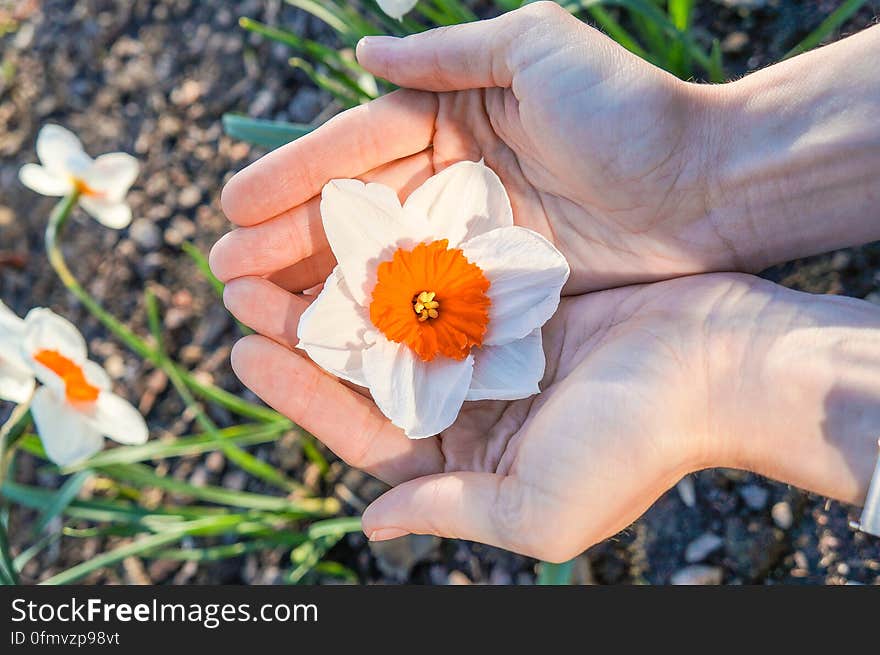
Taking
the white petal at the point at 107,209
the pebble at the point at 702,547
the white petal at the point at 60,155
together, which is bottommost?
the pebble at the point at 702,547

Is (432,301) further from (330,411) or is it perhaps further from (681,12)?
(681,12)

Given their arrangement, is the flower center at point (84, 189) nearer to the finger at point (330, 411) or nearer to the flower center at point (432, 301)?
the finger at point (330, 411)

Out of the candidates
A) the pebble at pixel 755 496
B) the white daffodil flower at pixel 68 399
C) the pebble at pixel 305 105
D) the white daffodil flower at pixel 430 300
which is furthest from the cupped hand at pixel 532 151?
the pebble at pixel 305 105

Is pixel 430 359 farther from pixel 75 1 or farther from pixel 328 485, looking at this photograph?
pixel 75 1

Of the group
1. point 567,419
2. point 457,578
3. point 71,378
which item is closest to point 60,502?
point 71,378

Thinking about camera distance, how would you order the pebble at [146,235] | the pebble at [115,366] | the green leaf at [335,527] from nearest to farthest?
the green leaf at [335,527]
the pebble at [115,366]
the pebble at [146,235]

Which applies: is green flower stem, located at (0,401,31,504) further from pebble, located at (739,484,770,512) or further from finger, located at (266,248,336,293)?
pebble, located at (739,484,770,512)
